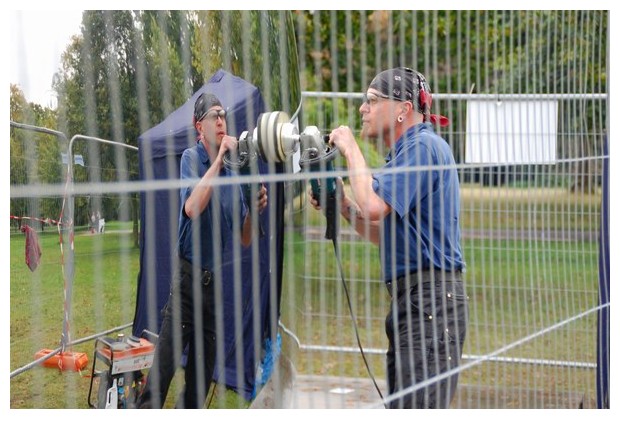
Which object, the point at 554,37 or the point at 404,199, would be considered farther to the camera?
the point at 554,37

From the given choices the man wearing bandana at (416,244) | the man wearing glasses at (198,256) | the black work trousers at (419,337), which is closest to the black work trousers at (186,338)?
the man wearing glasses at (198,256)

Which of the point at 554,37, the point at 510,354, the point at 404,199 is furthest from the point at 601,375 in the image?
the point at 404,199

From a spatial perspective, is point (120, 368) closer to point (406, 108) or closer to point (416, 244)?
point (416, 244)

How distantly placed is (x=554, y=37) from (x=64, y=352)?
3891 mm

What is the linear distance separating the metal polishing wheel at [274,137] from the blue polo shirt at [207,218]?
0.41ft

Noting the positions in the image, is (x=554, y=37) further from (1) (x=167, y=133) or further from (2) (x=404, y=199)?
(1) (x=167, y=133)

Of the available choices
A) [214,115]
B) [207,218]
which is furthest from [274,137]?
[207,218]

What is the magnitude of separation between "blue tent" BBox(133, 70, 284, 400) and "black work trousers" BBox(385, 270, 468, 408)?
0.52 metres

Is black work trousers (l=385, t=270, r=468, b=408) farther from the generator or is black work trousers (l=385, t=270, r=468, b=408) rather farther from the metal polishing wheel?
the generator

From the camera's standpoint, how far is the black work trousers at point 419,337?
10.4 feet

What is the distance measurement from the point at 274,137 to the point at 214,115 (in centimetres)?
17

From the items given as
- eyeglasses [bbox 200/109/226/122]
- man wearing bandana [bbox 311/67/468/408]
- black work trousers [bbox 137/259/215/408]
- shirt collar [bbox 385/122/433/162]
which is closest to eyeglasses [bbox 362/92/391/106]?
A: man wearing bandana [bbox 311/67/468/408]

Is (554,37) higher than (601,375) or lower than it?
higher
